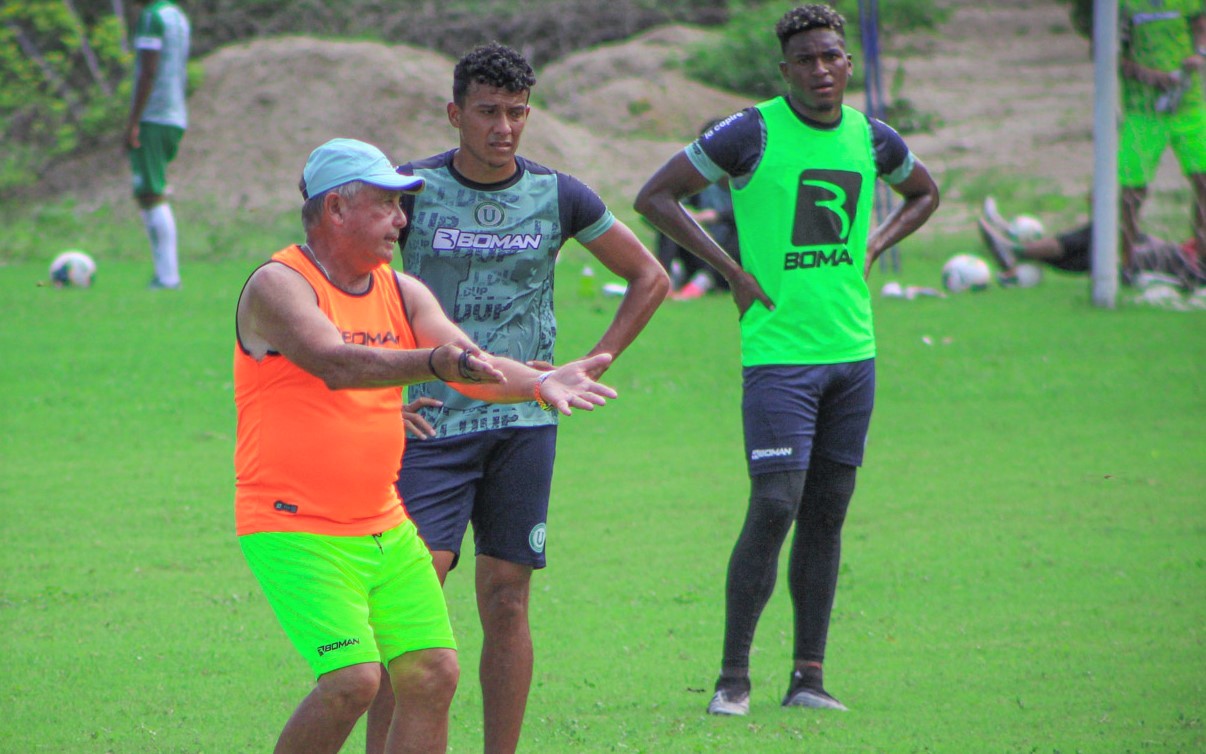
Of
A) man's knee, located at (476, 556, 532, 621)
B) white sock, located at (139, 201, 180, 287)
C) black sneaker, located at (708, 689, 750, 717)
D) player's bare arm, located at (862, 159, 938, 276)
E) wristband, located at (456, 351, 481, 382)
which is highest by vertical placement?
wristband, located at (456, 351, 481, 382)

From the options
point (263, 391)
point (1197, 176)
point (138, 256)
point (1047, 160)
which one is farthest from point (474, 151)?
point (1047, 160)

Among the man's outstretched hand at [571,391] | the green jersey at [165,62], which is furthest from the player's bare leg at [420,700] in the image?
the green jersey at [165,62]

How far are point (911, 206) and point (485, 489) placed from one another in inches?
98.0

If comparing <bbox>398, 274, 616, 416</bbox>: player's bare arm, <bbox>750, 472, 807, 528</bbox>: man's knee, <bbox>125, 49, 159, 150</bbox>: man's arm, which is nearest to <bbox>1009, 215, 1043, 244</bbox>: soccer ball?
<bbox>125, 49, 159, 150</bbox>: man's arm

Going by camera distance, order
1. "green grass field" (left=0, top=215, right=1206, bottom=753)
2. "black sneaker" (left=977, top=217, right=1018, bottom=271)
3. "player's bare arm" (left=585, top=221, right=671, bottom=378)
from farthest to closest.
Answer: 1. "black sneaker" (left=977, top=217, right=1018, bottom=271)
2. "green grass field" (left=0, top=215, right=1206, bottom=753)
3. "player's bare arm" (left=585, top=221, right=671, bottom=378)

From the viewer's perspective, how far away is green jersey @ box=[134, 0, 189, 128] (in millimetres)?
14883

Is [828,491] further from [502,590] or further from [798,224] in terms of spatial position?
Result: [502,590]

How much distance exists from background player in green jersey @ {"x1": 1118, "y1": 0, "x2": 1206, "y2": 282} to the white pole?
315 millimetres

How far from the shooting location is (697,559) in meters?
7.68

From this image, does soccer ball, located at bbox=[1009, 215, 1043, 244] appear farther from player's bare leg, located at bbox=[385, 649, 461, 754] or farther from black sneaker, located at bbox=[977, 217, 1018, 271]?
player's bare leg, located at bbox=[385, 649, 461, 754]

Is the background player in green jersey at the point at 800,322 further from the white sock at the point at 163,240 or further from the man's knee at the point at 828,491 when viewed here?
the white sock at the point at 163,240

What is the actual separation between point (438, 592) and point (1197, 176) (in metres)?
12.2

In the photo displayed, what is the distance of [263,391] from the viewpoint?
13.0 ft

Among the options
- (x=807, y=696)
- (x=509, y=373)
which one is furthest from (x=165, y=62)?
(x=509, y=373)
